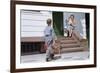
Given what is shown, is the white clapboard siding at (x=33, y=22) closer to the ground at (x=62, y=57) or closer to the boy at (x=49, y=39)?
the boy at (x=49, y=39)

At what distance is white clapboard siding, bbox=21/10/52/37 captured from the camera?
1.68m

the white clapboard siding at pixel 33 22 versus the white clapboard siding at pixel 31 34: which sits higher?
the white clapboard siding at pixel 33 22

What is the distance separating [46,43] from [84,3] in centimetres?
57

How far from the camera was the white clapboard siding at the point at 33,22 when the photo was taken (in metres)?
1.68

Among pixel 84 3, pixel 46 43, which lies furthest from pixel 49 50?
pixel 84 3

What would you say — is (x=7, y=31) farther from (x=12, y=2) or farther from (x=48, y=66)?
(x=48, y=66)

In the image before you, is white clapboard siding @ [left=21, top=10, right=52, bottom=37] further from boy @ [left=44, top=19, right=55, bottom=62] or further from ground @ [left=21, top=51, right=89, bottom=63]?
ground @ [left=21, top=51, right=89, bottom=63]

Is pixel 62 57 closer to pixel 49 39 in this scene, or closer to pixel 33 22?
pixel 49 39

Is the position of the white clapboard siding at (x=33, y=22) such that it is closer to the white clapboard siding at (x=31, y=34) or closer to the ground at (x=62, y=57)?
the white clapboard siding at (x=31, y=34)

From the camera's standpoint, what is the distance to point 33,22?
1.71m

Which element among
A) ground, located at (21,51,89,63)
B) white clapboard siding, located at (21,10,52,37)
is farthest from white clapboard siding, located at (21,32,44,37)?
ground, located at (21,51,89,63)

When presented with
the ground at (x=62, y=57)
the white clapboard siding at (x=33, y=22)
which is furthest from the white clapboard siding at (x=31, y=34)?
the ground at (x=62, y=57)

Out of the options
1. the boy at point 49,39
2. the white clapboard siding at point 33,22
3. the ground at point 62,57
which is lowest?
the ground at point 62,57

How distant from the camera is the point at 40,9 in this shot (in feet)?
5.65
